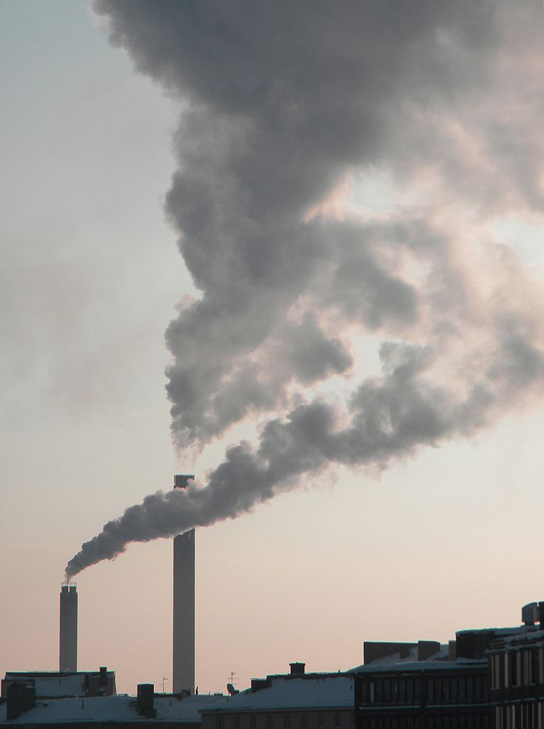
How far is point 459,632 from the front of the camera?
15225 cm

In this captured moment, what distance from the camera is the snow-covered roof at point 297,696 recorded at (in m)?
190

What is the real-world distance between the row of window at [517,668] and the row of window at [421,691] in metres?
18.6

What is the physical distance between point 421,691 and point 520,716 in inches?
1127

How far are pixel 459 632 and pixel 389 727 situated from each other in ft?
31.5

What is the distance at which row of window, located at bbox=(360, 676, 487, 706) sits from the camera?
148 metres

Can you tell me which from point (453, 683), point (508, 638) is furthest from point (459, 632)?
point (508, 638)

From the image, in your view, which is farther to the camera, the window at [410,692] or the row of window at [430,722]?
the window at [410,692]

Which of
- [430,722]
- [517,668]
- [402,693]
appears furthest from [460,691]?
[517,668]

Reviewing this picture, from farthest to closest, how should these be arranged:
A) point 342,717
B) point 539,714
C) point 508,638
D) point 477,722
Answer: point 342,717, point 477,722, point 508,638, point 539,714

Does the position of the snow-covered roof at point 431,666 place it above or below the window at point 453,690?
above

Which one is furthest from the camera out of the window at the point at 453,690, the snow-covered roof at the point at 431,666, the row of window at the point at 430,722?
the snow-covered roof at the point at 431,666

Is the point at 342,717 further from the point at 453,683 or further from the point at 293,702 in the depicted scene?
the point at 453,683

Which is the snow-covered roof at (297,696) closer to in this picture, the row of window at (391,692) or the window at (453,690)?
the row of window at (391,692)

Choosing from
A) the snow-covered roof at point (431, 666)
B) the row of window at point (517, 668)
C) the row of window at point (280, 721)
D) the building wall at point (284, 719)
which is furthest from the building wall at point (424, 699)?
the row of window at point (280, 721)
